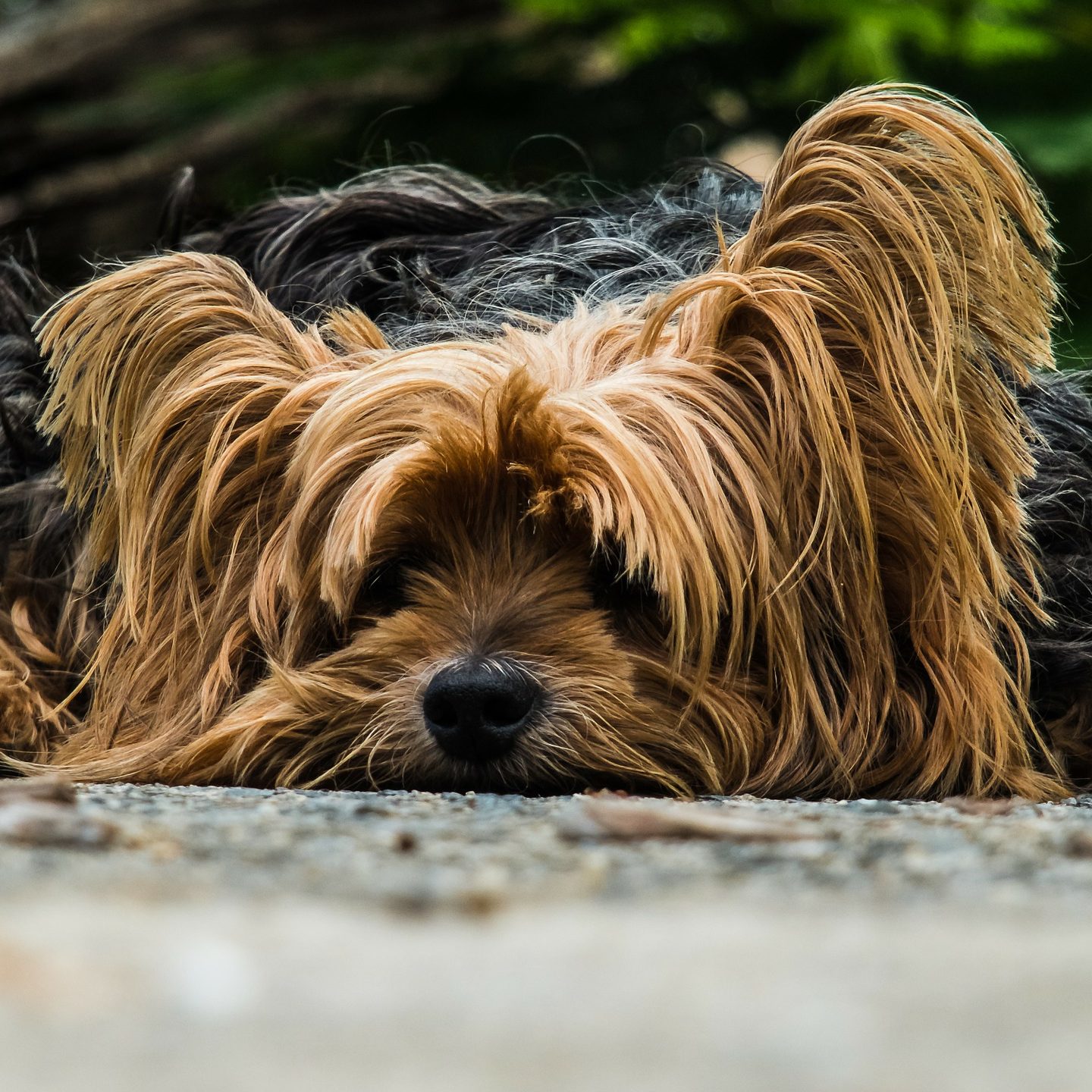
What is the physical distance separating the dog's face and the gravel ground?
1083mm

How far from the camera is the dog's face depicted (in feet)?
11.4

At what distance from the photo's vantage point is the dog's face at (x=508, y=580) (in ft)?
11.4

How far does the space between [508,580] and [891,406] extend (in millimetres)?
912

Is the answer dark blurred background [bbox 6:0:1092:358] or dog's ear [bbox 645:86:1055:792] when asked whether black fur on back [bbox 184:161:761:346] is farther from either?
dark blurred background [bbox 6:0:1092:358]

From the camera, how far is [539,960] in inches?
63.4

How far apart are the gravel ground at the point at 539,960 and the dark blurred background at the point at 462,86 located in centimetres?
666

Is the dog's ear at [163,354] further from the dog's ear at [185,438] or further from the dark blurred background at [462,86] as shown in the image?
the dark blurred background at [462,86]

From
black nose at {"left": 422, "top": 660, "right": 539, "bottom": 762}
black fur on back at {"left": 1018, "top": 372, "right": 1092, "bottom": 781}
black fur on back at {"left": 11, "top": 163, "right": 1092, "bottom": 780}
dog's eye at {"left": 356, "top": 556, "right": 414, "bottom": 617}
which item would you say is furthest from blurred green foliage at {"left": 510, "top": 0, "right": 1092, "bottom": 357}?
black nose at {"left": 422, "top": 660, "right": 539, "bottom": 762}

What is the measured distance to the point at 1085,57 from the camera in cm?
931

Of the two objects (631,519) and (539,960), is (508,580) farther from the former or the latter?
→ (539,960)

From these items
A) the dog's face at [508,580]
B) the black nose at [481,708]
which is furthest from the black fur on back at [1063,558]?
the black nose at [481,708]

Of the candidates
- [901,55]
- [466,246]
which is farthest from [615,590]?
[901,55]

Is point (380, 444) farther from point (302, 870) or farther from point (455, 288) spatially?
point (302, 870)

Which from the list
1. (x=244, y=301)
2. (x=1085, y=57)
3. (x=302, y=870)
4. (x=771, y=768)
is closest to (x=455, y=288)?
(x=244, y=301)
